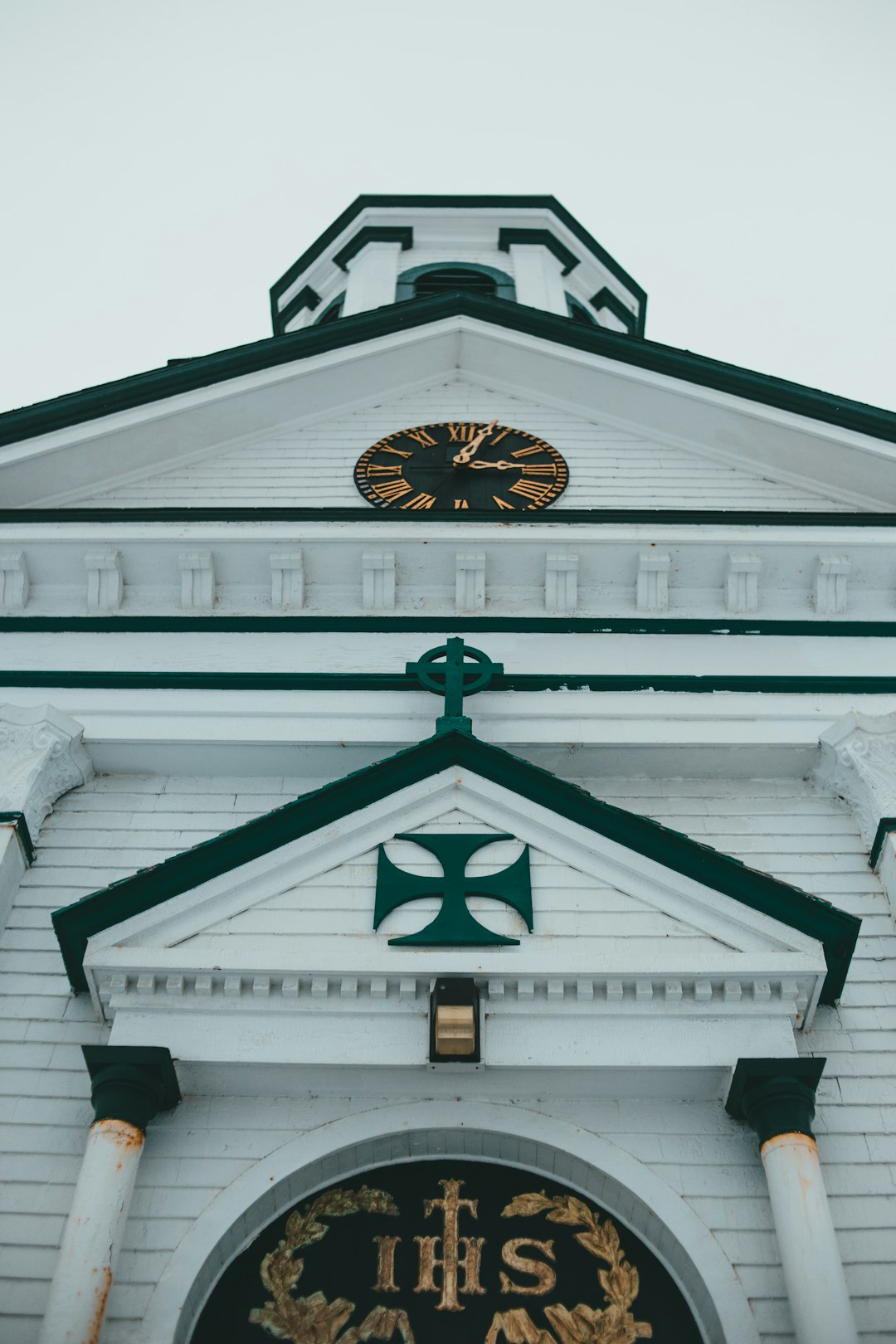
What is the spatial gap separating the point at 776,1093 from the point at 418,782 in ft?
8.57

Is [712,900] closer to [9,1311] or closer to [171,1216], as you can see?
[171,1216]

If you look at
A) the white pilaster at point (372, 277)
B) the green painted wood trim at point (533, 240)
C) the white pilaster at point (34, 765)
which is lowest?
the white pilaster at point (34, 765)

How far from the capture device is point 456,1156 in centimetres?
713

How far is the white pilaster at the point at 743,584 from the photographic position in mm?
10844

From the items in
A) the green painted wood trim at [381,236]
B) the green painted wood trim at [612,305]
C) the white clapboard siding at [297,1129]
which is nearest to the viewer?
the white clapboard siding at [297,1129]

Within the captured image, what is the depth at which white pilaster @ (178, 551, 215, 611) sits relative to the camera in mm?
10930

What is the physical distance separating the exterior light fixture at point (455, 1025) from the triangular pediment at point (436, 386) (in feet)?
22.9

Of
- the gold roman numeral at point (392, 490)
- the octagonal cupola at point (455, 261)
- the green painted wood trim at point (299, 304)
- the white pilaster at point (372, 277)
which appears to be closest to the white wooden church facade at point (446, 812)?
the gold roman numeral at point (392, 490)

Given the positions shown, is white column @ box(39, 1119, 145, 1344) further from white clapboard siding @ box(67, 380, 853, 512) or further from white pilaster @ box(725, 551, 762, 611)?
white clapboard siding @ box(67, 380, 853, 512)

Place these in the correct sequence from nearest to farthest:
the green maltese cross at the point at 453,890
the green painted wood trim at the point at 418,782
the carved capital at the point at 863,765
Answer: the green maltese cross at the point at 453,890 < the green painted wood trim at the point at 418,782 < the carved capital at the point at 863,765

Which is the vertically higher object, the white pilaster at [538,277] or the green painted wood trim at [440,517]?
the white pilaster at [538,277]

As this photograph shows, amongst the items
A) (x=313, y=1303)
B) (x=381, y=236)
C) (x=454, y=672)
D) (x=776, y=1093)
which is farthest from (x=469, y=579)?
(x=381, y=236)

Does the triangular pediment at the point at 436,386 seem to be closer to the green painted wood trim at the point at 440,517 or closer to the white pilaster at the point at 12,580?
the green painted wood trim at the point at 440,517

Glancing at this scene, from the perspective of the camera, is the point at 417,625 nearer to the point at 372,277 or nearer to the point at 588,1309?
the point at 588,1309
